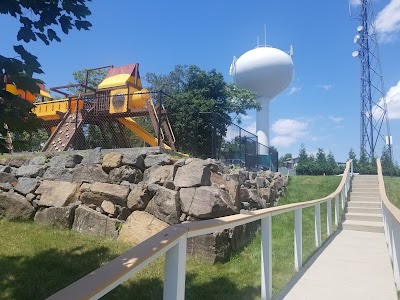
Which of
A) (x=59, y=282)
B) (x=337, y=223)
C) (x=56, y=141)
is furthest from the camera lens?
(x=56, y=141)

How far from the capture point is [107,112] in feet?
42.0

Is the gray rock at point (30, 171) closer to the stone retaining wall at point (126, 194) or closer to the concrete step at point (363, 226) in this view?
the stone retaining wall at point (126, 194)

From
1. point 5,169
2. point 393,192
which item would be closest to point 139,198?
point 5,169

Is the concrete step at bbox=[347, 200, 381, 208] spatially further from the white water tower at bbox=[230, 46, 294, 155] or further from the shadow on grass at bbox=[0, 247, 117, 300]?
the white water tower at bbox=[230, 46, 294, 155]

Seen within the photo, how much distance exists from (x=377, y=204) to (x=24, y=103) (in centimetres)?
1258

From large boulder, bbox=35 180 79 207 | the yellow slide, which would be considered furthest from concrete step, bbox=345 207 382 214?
large boulder, bbox=35 180 79 207

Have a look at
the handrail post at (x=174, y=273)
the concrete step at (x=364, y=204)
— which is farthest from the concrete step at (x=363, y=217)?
the handrail post at (x=174, y=273)

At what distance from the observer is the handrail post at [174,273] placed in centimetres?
206

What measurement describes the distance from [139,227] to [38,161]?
3.92m

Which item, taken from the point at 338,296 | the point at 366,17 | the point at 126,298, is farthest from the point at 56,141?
the point at 366,17

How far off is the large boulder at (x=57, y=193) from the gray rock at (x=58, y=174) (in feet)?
0.89

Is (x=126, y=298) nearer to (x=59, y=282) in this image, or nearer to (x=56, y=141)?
(x=59, y=282)

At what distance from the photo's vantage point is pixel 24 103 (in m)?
2.66

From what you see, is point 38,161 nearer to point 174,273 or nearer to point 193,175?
point 193,175
